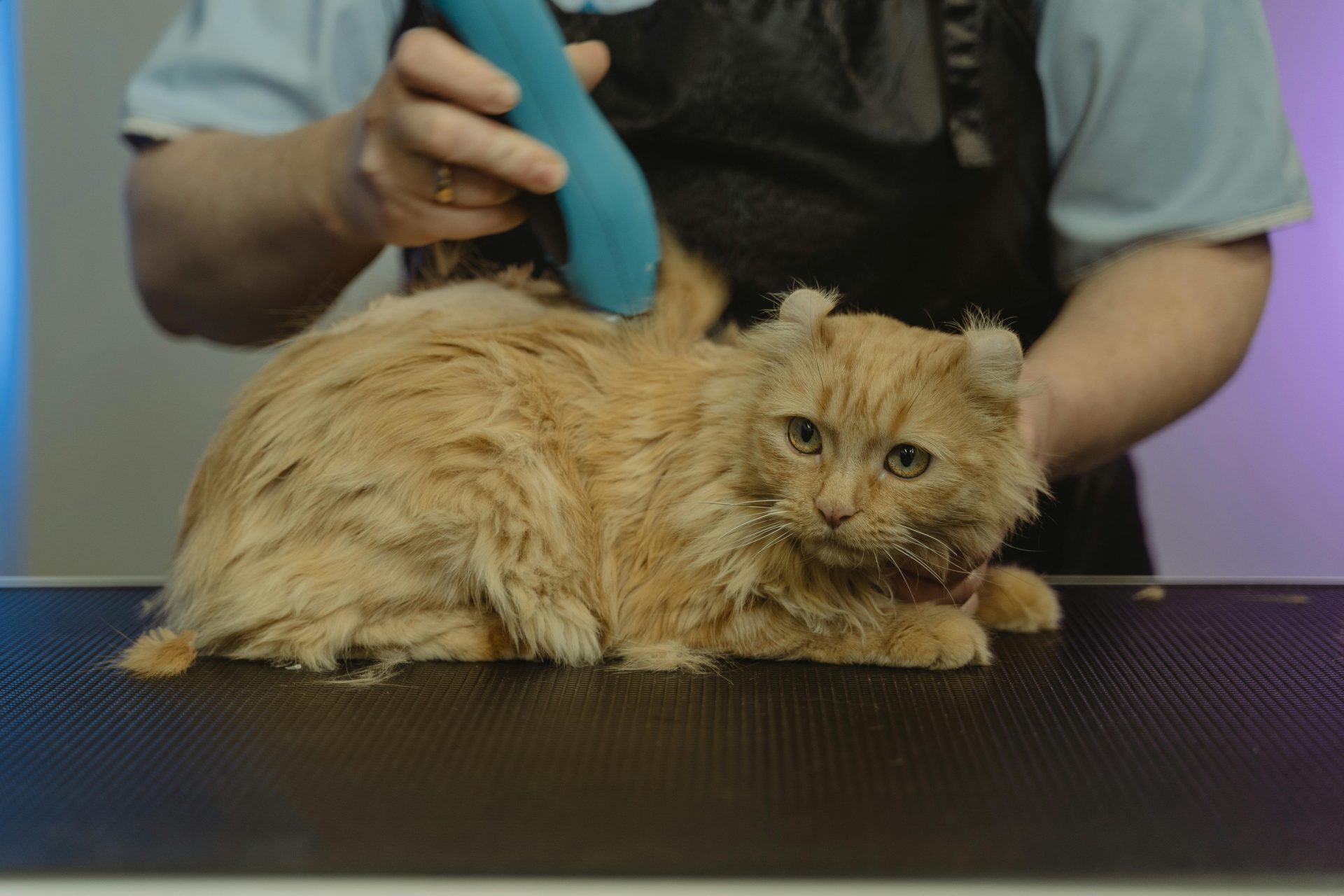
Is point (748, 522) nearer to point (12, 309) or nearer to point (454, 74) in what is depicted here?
point (454, 74)

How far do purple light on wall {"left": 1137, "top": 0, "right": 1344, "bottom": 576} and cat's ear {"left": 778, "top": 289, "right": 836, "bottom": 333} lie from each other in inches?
54.2

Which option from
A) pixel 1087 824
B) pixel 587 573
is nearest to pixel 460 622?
pixel 587 573

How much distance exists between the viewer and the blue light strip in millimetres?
1863

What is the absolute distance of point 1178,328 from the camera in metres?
1.29

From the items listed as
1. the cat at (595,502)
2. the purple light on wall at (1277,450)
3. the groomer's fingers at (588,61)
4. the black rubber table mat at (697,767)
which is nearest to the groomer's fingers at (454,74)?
the groomer's fingers at (588,61)

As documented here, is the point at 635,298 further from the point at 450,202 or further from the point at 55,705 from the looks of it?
the point at 55,705

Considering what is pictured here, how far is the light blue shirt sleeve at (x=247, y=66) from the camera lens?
1353 mm

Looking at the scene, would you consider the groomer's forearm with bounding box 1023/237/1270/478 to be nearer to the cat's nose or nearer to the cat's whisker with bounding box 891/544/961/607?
the cat's whisker with bounding box 891/544/961/607

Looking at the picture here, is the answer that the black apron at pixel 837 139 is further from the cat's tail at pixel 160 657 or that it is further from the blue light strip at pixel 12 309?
the blue light strip at pixel 12 309

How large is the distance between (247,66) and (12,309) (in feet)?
3.14

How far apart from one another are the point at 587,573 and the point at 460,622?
14 cm

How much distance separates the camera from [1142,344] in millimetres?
1269

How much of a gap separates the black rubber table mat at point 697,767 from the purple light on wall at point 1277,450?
1.16 m

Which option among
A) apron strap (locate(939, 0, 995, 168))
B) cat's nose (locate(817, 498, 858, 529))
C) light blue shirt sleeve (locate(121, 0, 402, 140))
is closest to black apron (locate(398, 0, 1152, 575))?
apron strap (locate(939, 0, 995, 168))
